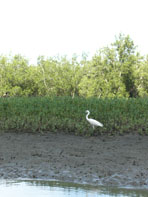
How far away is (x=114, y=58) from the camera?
259ft

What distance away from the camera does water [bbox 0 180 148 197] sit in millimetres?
7957

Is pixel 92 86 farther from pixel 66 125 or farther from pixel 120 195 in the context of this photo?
pixel 120 195

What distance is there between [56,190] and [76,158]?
3.95m

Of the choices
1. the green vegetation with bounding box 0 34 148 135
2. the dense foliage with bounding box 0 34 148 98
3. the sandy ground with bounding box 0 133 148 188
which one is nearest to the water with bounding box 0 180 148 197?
the sandy ground with bounding box 0 133 148 188

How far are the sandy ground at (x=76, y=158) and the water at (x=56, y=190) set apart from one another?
59 centimetres

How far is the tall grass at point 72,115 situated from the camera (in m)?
17.7

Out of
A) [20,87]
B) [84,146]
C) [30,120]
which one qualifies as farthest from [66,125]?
[20,87]

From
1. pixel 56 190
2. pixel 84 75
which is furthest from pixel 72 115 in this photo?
pixel 84 75

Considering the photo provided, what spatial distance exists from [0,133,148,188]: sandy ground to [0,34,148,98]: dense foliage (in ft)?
164

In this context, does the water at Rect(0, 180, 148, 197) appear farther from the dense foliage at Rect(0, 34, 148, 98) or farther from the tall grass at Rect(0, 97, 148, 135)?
the dense foliage at Rect(0, 34, 148, 98)

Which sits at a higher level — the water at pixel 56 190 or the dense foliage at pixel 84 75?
the dense foliage at pixel 84 75

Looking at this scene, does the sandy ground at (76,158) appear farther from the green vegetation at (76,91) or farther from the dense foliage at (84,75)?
the dense foliage at (84,75)

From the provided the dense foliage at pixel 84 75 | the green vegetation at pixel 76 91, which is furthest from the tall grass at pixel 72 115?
the dense foliage at pixel 84 75

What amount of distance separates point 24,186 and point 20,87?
3141 inches
